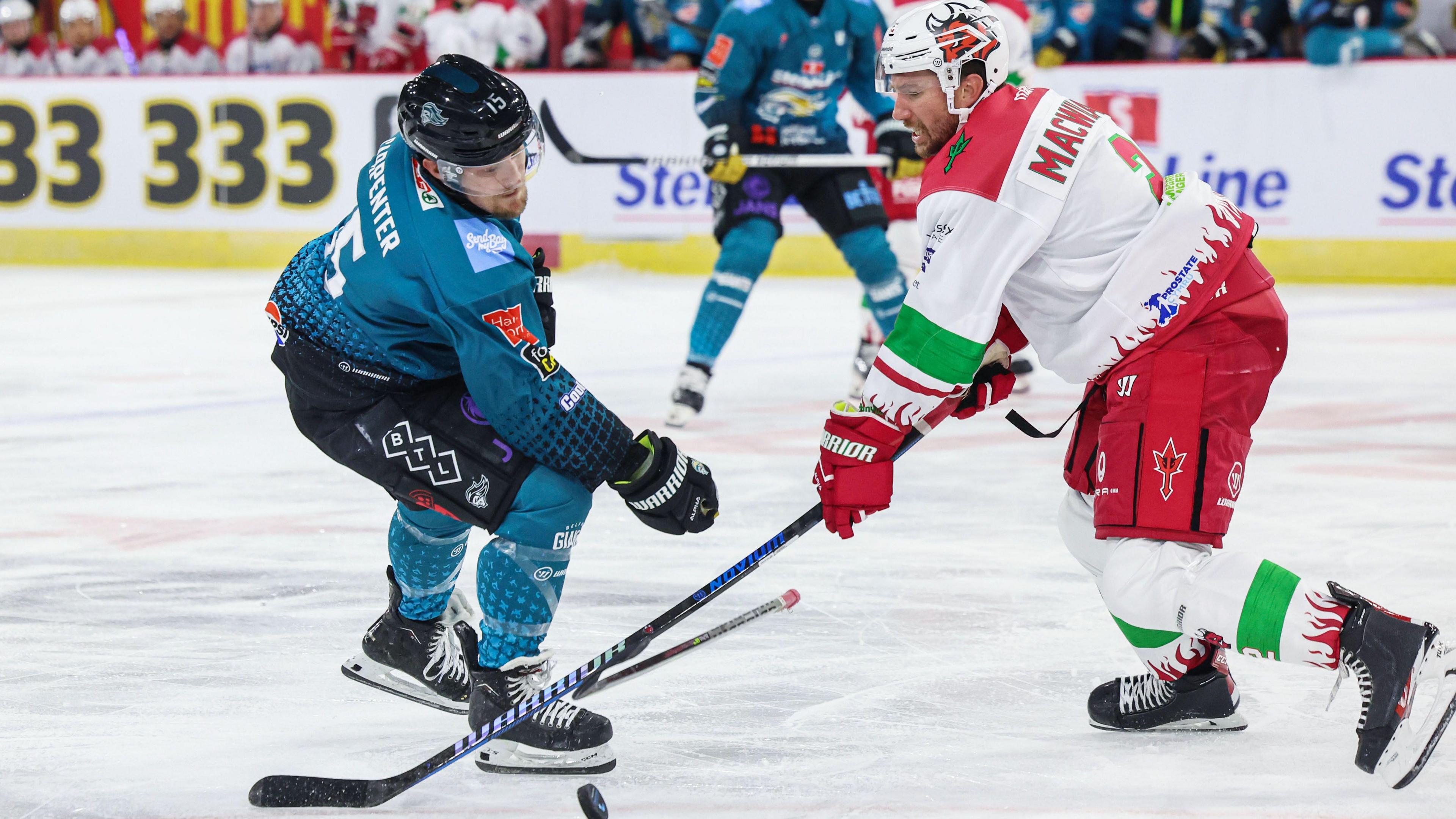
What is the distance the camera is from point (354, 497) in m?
4.11

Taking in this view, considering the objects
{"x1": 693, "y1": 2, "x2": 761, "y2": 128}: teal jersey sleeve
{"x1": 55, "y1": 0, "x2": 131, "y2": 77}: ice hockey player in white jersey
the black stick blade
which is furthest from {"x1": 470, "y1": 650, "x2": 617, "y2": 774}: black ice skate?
{"x1": 55, "y1": 0, "x2": 131, "y2": 77}: ice hockey player in white jersey

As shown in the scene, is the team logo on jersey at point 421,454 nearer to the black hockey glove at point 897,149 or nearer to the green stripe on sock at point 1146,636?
the green stripe on sock at point 1146,636

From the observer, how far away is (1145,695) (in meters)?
2.51

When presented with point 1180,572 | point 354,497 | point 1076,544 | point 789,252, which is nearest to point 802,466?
point 354,497

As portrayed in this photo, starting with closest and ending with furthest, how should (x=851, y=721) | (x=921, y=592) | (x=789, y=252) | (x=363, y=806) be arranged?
(x=363, y=806)
(x=851, y=721)
(x=921, y=592)
(x=789, y=252)

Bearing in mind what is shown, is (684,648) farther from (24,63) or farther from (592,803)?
(24,63)

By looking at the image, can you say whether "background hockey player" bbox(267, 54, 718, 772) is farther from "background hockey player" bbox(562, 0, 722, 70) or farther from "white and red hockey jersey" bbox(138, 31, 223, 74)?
"white and red hockey jersey" bbox(138, 31, 223, 74)

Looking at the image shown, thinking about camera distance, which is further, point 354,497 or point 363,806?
point 354,497

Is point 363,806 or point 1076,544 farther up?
point 1076,544

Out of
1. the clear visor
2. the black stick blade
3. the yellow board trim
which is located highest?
Answer: the clear visor

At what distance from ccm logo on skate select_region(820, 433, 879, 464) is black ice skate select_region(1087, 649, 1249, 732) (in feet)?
1.93

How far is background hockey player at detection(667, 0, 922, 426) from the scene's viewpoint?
5.29 m

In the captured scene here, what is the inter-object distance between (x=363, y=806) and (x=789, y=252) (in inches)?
284

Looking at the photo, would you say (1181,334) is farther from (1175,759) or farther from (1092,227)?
(1175,759)
